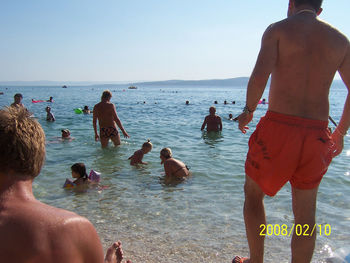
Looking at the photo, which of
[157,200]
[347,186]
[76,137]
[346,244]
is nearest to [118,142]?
[76,137]

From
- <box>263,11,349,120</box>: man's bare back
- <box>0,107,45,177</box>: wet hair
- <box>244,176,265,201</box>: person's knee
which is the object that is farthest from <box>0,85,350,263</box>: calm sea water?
<box>263,11,349,120</box>: man's bare back

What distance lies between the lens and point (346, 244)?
3.58m

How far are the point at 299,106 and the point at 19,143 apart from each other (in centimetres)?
179

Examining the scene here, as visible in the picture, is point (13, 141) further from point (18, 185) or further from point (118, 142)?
point (118, 142)

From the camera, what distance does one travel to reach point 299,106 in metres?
2.24

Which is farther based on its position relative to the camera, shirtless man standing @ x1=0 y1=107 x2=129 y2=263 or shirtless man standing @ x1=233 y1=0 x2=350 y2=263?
shirtless man standing @ x1=233 y1=0 x2=350 y2=263

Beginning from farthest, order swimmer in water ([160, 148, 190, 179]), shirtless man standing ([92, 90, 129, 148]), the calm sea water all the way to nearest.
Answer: shirtless man standing ([92, 90, 129, 148])
swimmer in water ([160, 148, 190, 179])
the calm sea water

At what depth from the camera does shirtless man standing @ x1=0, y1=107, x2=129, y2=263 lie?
1.27m

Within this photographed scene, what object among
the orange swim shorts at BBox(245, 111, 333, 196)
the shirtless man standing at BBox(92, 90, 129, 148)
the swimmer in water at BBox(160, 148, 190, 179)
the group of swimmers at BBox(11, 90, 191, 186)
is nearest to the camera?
the orange swim shorts at BBox(245, 111, 333, 196)

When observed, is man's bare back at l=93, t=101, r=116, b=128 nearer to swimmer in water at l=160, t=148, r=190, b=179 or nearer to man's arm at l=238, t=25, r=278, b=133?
swimmer in water at l=160, t=148, r=190, b=179

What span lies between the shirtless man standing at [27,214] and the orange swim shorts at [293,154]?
4.36 feet

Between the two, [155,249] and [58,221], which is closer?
[58,221]

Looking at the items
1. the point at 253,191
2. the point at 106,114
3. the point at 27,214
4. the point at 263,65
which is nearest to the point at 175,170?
the point at 106,114

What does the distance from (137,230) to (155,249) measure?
0.56m
